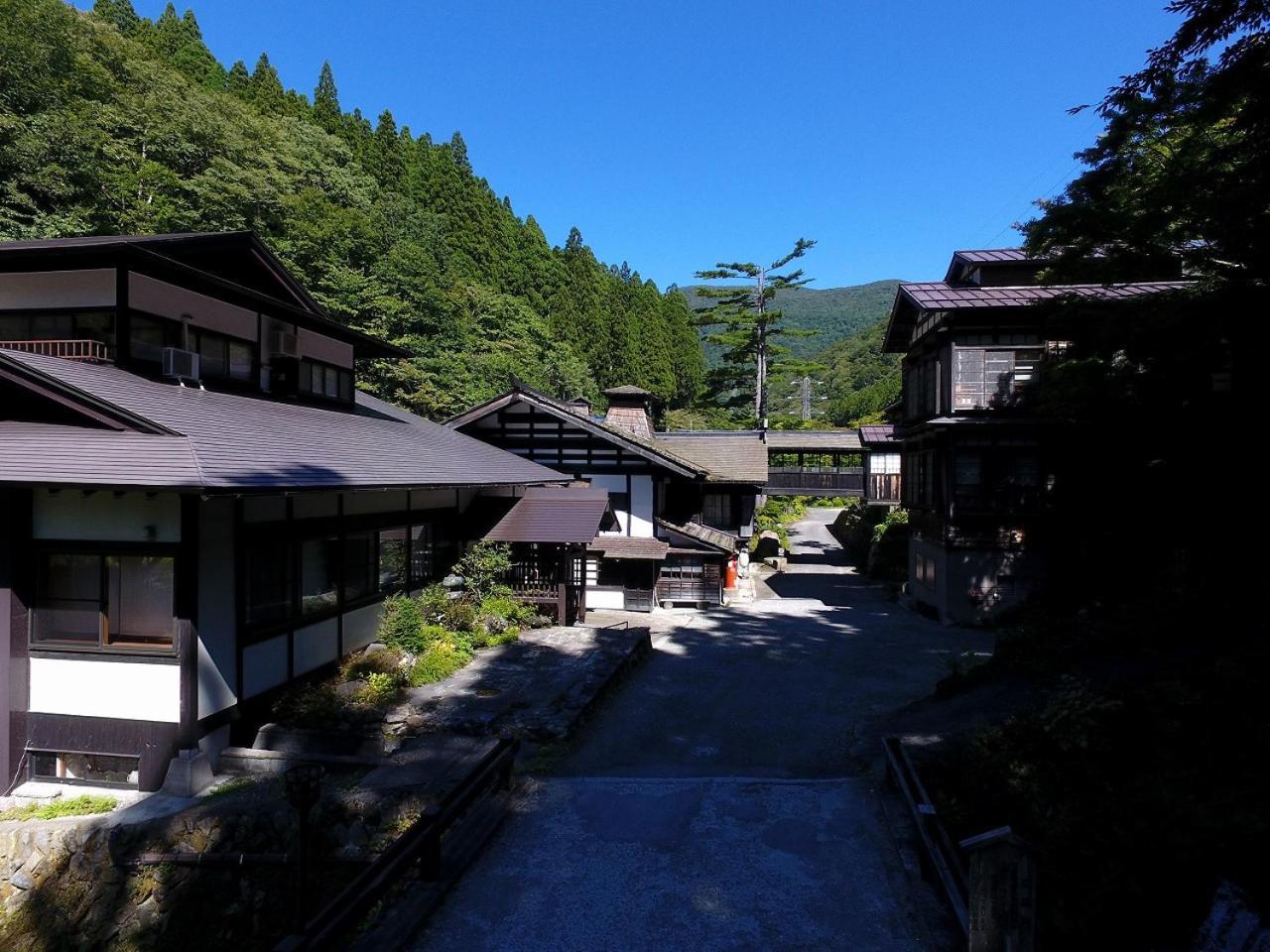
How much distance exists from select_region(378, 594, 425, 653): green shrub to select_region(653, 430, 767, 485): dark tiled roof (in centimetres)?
1445

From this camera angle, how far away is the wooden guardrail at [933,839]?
5324 millimetres

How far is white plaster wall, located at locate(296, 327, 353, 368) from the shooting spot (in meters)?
14.6

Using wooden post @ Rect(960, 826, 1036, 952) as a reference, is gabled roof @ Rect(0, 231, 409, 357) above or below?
above

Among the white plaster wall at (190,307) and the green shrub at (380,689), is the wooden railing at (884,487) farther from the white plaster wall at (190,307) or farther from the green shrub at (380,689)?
the white plaster wall at (190,307)

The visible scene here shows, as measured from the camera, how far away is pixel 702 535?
2316 centimetres

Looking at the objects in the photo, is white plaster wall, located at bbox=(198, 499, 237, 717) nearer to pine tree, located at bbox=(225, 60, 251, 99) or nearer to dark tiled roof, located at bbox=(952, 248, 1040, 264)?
dark tiled roof, located at bbox=(952, 248, 1040, 264)

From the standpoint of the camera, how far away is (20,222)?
91.7 feet

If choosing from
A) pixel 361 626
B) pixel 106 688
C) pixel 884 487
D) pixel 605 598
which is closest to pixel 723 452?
pixel 884 487

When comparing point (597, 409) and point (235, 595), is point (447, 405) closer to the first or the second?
point (597, 409)

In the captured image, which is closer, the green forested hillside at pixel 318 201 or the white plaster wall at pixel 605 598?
the white plaster wall at pixel 605 598

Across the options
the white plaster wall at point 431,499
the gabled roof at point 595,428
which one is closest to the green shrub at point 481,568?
the white plaster wall at point 431,499

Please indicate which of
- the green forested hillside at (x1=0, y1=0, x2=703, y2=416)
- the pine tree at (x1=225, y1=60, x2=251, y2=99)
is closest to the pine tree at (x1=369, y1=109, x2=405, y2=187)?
the green forested hillside at (x1=0, y1=0, x2=703, y2=416)

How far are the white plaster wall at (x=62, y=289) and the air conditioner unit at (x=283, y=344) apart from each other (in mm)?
3412

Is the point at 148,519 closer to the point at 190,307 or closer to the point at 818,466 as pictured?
the point at 190,307
